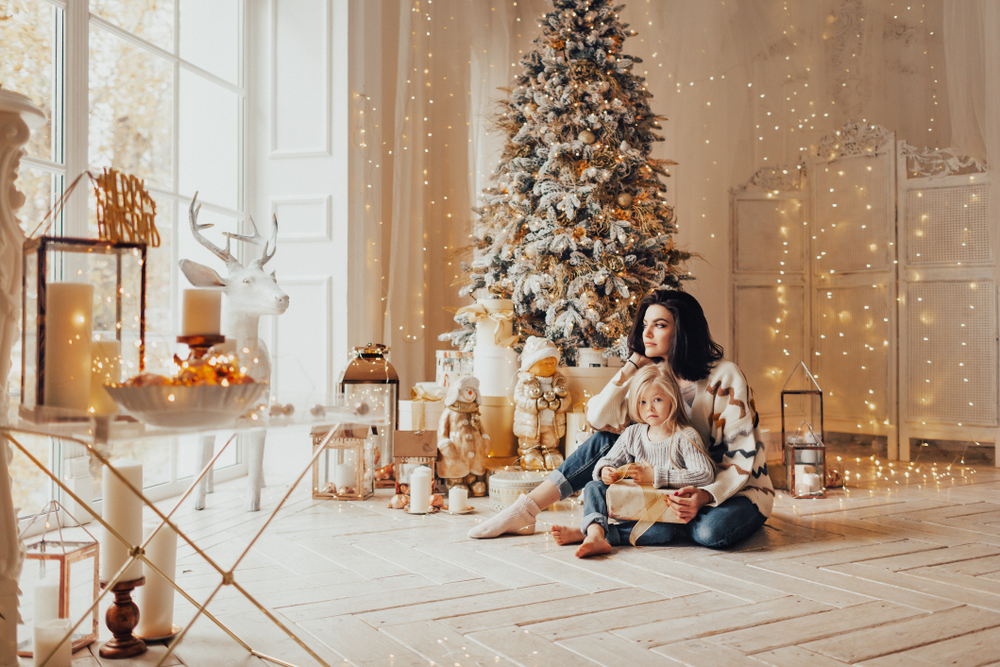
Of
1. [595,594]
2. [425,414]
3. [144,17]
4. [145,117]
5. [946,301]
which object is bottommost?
[595,594]

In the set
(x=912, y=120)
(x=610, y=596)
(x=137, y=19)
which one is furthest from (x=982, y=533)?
(x=137, y=19)

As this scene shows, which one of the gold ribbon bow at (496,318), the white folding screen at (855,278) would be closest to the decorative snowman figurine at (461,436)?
the gold ribbon bow at (496,318)

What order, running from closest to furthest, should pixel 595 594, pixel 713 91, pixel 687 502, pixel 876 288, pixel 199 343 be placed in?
pixel 199 343
pixel 595 594
pixel 687 502
pixel 876 288
pixel 713 91

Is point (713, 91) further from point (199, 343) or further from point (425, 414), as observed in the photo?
point (199, 343)

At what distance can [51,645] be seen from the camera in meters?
1.57

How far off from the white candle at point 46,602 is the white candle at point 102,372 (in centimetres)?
50

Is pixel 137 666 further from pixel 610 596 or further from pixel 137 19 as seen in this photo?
pixel 137 19

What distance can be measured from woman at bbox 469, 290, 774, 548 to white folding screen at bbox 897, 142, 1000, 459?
243 centimetres

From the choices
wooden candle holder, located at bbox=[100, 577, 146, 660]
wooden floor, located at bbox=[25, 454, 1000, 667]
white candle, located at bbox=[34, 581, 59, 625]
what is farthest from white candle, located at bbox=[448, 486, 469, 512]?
white candle, located at bbox=[34, 581, 59, 625]

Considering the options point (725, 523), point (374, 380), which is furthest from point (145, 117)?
point (725, 523)

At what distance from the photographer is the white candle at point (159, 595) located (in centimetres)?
176

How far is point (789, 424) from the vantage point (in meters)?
5.20

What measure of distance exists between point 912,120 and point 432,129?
126 inches

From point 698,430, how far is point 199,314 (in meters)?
1.99
